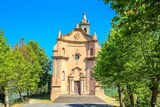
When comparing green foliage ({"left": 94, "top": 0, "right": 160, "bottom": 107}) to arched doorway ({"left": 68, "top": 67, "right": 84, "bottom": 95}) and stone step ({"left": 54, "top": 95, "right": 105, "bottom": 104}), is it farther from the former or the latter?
arched doorway ({"left": 68, "top": 67, "right": 84, "bottom": 95})

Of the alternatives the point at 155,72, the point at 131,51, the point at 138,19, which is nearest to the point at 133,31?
the point at 138,19

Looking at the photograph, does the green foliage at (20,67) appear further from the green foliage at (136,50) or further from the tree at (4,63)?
the green foliage at (136,50)

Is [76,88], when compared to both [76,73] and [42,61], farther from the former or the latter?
[42,61]

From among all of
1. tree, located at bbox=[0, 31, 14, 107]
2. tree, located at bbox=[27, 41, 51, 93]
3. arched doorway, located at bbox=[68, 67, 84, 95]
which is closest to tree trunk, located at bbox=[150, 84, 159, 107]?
tree, located at bbox=[0, 31, 14, 107]

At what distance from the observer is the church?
6700cm

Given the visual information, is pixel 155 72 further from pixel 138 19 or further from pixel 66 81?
pixel 66 81

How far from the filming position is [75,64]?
70375 mm

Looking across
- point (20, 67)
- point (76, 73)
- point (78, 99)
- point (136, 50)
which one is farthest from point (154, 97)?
point (76, 73)

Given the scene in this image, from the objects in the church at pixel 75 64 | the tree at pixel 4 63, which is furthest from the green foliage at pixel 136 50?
the church at pixel 75 64

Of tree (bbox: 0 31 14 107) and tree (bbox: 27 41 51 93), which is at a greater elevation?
tree (bbox: 27 41 51 93)

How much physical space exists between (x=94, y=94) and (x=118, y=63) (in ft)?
131

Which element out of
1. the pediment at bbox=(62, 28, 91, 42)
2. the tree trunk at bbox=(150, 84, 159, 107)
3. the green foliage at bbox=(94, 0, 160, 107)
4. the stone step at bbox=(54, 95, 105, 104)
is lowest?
the tree trunk at bbox=(150, 84, 159, 107)

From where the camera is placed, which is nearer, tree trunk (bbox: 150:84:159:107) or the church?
tree trunk (bbox: 150:84:159:107)

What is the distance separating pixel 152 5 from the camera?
7371 millimetres
